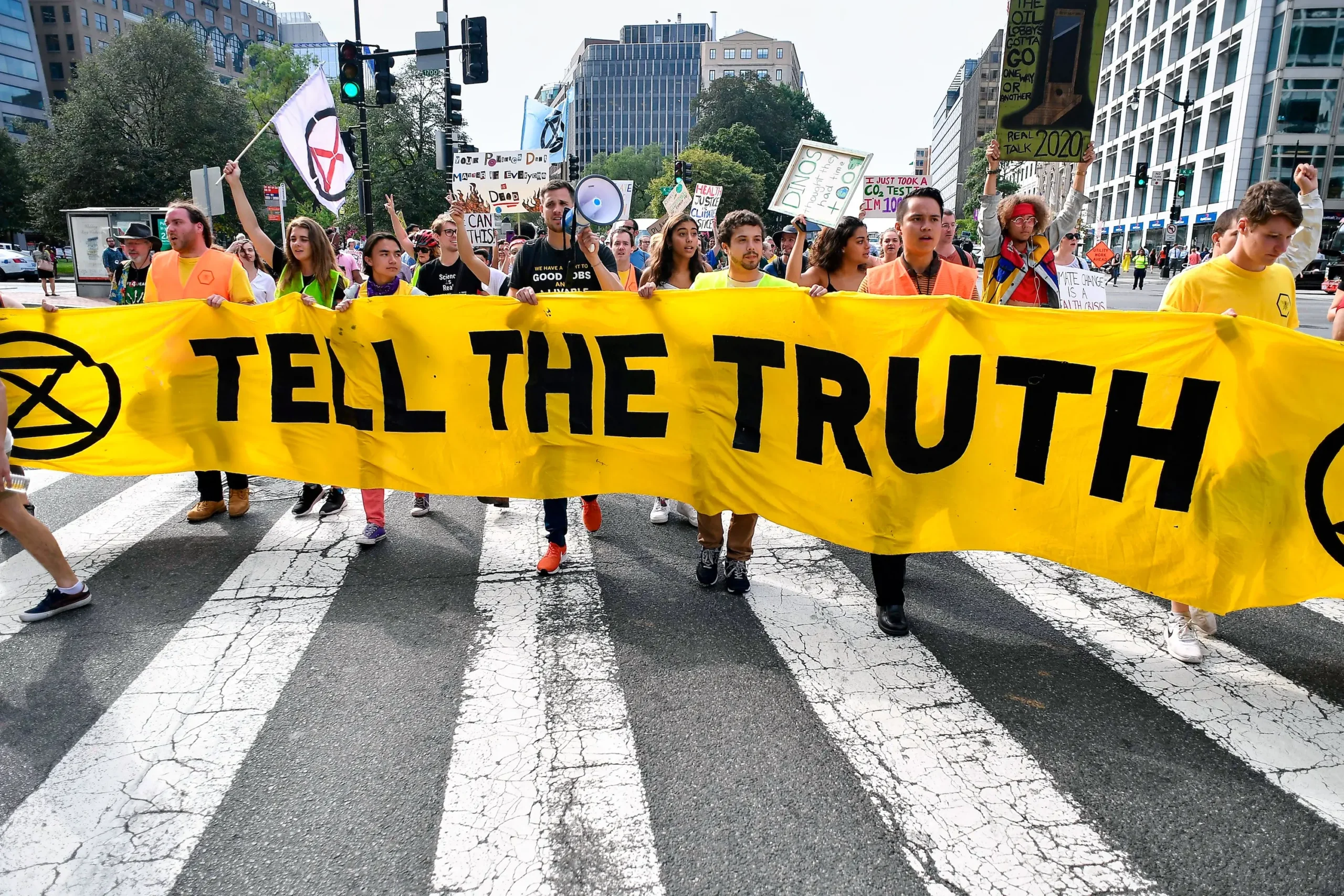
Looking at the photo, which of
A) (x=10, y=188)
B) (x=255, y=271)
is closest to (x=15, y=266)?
(x=10, y=188)

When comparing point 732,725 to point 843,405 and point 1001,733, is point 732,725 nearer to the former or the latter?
point 1001,733

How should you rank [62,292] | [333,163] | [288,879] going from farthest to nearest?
[62,292]
[333,163]
[288,879]

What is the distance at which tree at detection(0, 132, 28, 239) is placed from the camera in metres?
54.2

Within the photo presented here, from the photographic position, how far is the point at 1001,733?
11.1ft

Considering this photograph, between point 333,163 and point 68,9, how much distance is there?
102215 mm

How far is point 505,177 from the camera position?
15.1 metres

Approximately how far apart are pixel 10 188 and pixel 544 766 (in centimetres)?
6792

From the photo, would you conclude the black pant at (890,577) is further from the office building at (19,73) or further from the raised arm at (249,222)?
the office building at (19,73)

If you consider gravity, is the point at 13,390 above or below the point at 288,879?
above

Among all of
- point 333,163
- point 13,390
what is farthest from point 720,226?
point 333,163

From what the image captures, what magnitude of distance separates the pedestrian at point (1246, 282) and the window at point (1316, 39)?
215 ft

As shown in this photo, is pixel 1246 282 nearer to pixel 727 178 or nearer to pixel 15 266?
pixel 15 266

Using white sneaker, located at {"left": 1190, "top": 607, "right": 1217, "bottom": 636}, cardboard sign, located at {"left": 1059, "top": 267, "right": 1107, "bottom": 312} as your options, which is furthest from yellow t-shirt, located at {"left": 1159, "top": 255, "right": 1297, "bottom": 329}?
cardboard sign, located at {"left": 1059, "top": 267, "right": 1107, "bottom": 312}

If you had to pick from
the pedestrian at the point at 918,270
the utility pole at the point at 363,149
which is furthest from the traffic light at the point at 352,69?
the pedestrian at the point at 918,270
